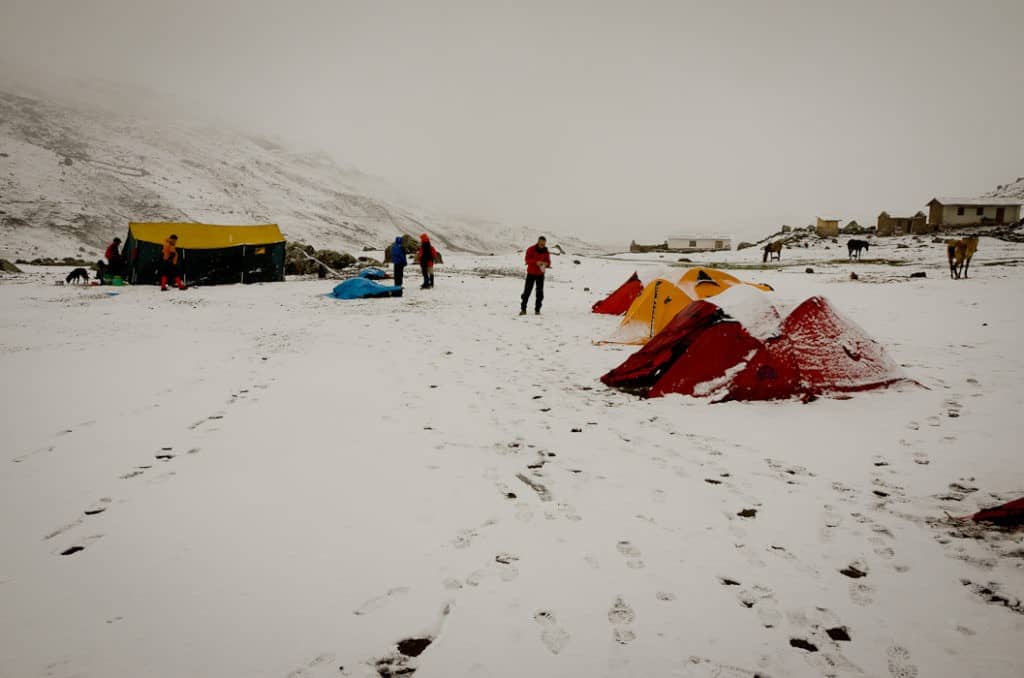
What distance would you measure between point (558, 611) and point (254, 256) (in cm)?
2212

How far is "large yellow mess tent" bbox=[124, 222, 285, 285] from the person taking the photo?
18547mm

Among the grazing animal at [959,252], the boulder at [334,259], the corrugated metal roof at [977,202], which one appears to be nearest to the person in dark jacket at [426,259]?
the boulder at [334,259]

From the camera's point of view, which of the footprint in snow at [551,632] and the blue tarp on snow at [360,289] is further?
the blue tarp on snow at [360,289]

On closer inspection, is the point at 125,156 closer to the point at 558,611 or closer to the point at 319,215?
the point at 319,215

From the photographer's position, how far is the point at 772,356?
20.1 ft

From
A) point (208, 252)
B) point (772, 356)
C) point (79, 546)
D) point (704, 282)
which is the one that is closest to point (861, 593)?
point (772, 356)

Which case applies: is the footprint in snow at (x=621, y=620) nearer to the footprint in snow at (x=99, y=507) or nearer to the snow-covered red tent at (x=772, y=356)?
the footprint in snow at (x=99, y=507)

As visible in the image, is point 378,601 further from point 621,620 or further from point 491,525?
point 621,620

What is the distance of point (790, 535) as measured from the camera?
3256mm

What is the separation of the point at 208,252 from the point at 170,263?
1.87 meters

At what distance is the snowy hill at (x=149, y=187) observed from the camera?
4916 centimetres

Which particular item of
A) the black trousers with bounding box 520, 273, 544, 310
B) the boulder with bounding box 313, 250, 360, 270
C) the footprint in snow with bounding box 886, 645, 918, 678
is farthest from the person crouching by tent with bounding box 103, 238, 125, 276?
the footprint in snow with bounding box 886, 645, 918, 678

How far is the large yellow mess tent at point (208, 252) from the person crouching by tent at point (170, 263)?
664 millimetres

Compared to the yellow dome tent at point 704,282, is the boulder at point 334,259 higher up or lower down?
higher up
